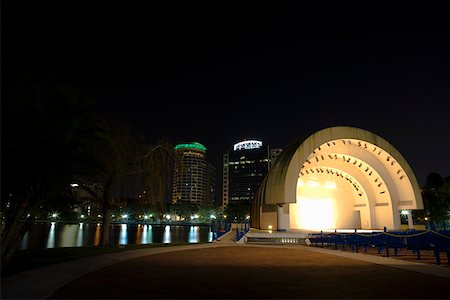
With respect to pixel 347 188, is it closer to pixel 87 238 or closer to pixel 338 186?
pixel 338 186

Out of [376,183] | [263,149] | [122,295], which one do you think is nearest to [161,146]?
[122,295]

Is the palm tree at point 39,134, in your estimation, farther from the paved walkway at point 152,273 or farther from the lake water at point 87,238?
the lake water at point 87,238

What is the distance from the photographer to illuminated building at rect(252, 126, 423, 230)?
98.4 feet

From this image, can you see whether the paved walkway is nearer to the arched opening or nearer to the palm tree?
the palm tree

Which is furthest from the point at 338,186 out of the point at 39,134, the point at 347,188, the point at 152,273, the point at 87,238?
the point at 87,238

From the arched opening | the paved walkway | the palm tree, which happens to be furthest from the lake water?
the palm tree

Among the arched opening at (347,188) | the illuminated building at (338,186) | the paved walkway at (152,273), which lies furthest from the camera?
the arched opening at (347,188)

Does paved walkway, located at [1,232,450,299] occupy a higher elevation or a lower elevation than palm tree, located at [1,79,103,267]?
lower

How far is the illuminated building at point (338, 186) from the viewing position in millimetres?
29984

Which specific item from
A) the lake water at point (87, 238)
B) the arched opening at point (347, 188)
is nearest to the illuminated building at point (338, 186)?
the arched opening at point (347, 188)

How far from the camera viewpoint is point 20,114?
29.0 feet

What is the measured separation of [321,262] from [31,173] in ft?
39.3

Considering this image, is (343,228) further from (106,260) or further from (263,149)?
(263,149)

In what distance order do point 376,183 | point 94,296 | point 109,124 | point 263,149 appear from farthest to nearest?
point 263,149 → point 376,183 → point 109,124 → point 94,296
